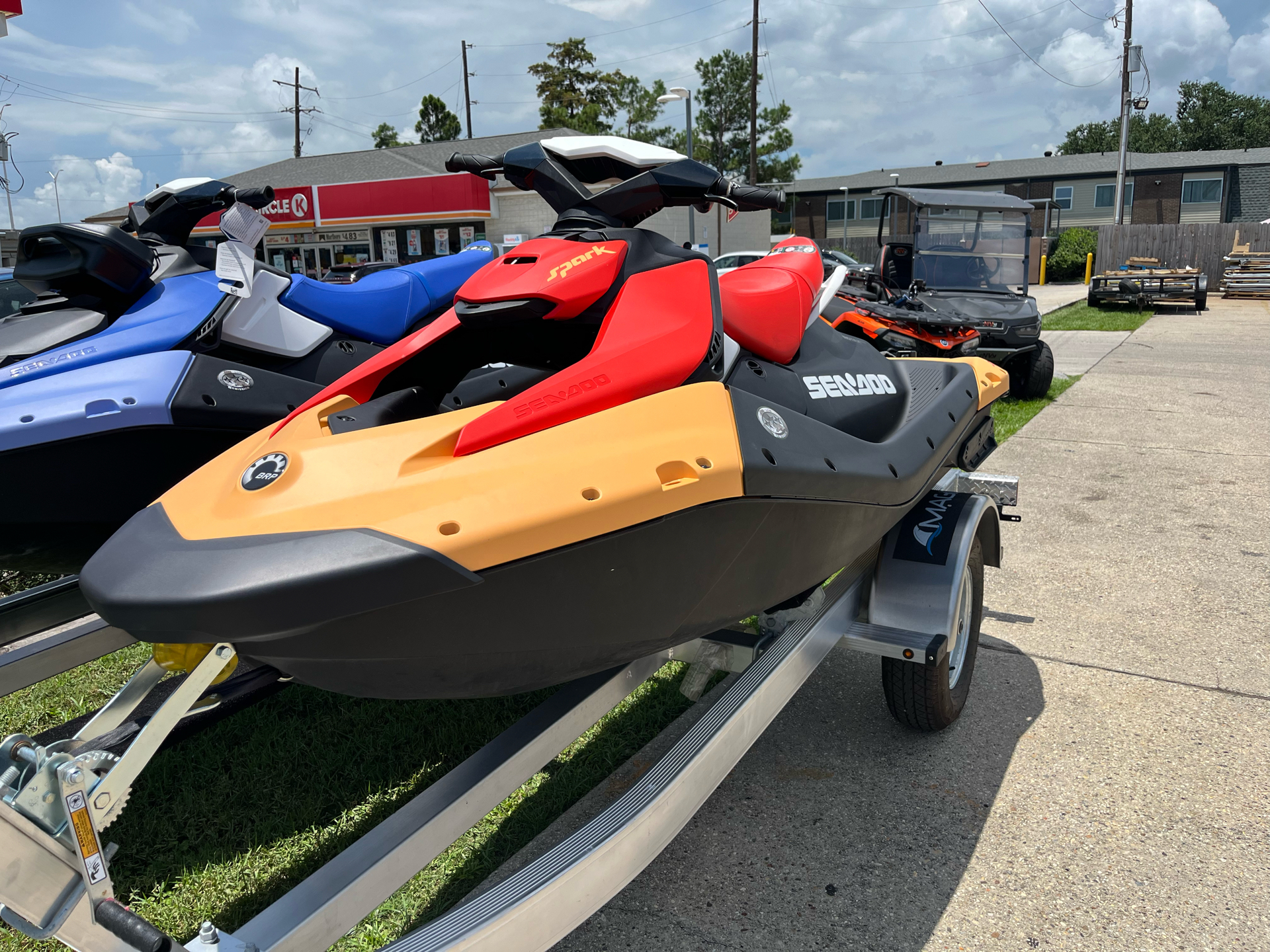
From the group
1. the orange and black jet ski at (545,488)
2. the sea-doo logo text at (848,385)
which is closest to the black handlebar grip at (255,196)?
the orange and black jet ski at (545,488)

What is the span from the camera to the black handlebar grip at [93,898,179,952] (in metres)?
1.27

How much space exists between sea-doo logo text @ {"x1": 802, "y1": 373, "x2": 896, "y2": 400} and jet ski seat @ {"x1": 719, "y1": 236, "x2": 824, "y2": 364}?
11 cm

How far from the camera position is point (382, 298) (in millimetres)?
3814

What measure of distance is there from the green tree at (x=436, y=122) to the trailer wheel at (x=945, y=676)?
157 feet

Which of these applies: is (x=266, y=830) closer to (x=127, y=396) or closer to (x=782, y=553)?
(x=127, y=396)

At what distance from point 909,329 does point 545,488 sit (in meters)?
8.11

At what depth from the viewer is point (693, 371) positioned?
196 cm

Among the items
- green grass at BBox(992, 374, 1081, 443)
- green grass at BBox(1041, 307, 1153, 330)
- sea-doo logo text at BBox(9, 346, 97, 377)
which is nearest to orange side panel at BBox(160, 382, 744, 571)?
sea-doo logo text at BBox(9, 346, 97, 377)

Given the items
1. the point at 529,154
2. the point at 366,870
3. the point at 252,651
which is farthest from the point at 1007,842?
the point at 529,154

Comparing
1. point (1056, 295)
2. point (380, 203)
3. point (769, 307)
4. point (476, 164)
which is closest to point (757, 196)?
point (769, 307)

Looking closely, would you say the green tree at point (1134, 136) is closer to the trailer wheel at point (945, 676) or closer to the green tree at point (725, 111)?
the green tree at point (725, 111)

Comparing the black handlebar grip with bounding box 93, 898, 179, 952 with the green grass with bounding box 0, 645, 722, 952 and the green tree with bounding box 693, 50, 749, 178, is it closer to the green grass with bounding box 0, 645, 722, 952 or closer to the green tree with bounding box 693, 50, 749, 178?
the green grass with bounding box 0, 645, 722, 952

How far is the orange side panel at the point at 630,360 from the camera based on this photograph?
5.47ft

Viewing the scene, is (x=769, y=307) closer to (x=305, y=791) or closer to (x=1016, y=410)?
(x=305, y=791)
